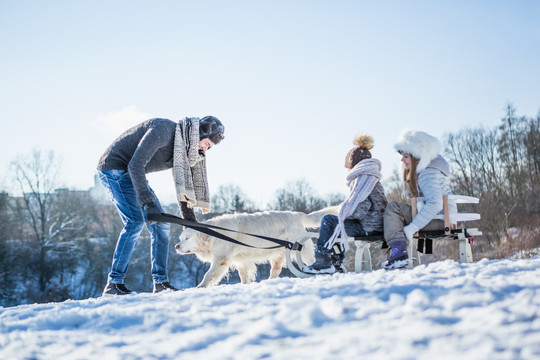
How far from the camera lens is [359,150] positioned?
17.4 feet

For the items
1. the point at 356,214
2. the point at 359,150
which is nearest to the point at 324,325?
the point at 356,214

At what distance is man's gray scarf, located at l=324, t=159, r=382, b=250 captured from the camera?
4.99 m

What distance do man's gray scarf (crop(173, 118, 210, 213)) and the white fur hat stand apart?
2081 millimetres

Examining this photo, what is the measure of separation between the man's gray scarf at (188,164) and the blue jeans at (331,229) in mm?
1368

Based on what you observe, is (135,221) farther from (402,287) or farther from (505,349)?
(505,349)

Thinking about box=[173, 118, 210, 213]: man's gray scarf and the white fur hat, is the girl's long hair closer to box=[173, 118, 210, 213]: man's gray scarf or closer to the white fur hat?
the white fur hat

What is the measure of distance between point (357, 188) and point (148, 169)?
2.10 metres

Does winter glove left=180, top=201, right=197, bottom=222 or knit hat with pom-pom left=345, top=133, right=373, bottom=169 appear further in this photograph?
winter glove left=180, top=201, right=197, bottom=222

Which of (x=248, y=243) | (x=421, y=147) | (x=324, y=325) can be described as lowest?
(x=324, y=325)

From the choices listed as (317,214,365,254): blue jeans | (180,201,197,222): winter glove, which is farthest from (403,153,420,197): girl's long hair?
(180,201,197,222): winter glove

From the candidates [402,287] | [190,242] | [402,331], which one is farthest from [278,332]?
[190,242]

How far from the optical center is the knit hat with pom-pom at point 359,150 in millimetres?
5293

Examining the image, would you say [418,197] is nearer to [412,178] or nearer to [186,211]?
[412,178]

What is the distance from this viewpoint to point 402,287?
267 cm
